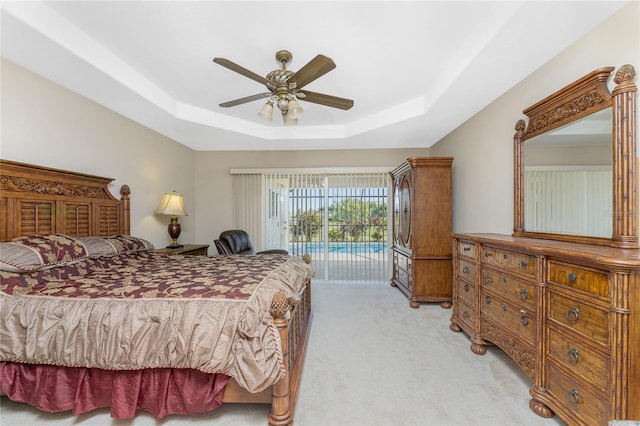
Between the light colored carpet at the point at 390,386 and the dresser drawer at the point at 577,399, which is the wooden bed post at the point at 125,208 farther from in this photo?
the dresser drawer at the point at 577,399

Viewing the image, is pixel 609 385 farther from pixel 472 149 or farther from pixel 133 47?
pixel 133 47

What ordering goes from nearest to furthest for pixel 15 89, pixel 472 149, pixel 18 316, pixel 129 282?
pixel 18 316 → pixel 129 282 → pixel 15 89 → pixel 472 149

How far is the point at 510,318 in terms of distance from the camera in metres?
1.91

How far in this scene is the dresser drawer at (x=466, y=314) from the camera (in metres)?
2.40

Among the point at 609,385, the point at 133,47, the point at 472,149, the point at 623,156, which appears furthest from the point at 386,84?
the point at 609,385

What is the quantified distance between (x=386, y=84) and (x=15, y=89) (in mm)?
3322

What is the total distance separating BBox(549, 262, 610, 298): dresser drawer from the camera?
123 centimetres

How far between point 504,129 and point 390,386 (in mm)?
2629

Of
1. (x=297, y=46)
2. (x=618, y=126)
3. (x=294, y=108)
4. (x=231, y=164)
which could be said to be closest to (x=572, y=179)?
(x=618, y=126)

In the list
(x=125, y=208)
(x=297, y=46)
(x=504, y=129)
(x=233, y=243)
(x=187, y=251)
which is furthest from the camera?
(x=233, y=243)

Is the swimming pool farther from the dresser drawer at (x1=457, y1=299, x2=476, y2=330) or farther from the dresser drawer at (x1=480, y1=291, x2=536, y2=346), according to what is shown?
the dresser drawer at (x1=480, y1=291, x2=536, y2=346)

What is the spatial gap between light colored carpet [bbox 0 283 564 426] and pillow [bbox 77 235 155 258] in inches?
42.2

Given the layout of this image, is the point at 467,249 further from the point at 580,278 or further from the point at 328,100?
the point at 328,100

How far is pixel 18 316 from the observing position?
1.47 meters
